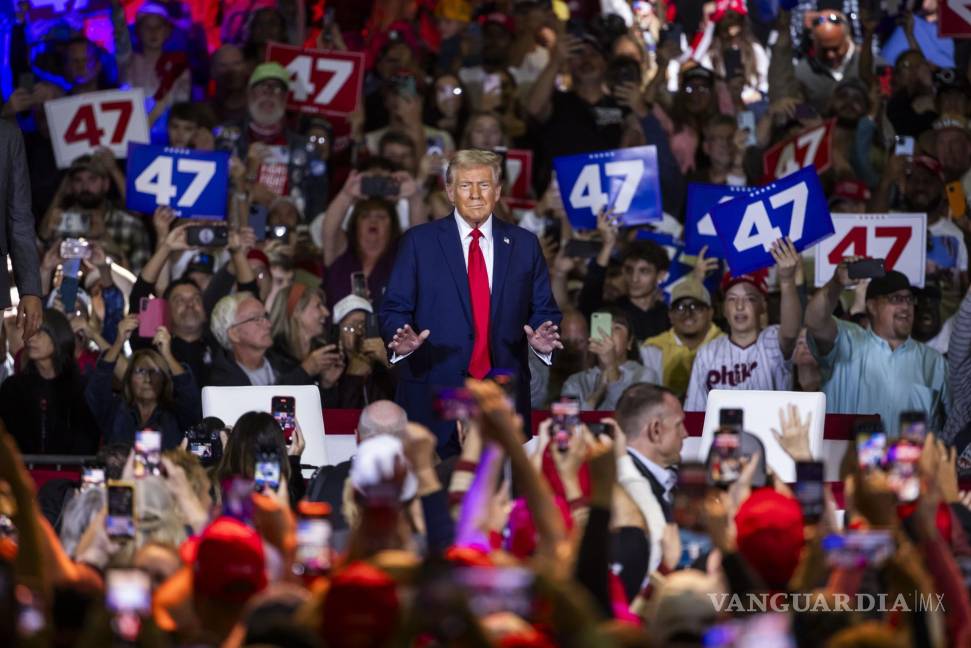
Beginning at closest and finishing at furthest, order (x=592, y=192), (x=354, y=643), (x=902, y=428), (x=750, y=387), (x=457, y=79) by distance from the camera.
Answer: (x=354, y=643) < (x=902, y=428) < (x=750, y=387) < (x=592, y=192) < (x=457, y=79)

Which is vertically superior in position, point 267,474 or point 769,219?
point 769,219

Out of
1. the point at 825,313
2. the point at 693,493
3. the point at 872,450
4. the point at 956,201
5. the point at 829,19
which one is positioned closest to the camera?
the point at 693,493

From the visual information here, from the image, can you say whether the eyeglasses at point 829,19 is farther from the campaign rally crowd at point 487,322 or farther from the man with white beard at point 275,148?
the man with white beard at point 275,148

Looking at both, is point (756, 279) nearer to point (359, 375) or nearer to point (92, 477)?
point (359, 375)

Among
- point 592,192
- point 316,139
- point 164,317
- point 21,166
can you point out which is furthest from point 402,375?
point 316,139

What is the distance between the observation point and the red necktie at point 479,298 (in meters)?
8.50

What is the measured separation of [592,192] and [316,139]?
205 centimetres

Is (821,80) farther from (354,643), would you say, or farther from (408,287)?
(354,643)

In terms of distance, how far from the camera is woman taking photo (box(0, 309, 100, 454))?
10133 millimetres

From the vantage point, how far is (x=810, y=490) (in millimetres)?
5934

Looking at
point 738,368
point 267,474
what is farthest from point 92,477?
point 738,368

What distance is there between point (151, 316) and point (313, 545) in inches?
218

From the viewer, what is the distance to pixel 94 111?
42.2 feet

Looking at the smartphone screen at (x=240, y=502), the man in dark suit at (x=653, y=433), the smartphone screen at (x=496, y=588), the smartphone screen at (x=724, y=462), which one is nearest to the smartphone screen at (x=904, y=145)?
the man in dark suit at (x=653, y=433)
